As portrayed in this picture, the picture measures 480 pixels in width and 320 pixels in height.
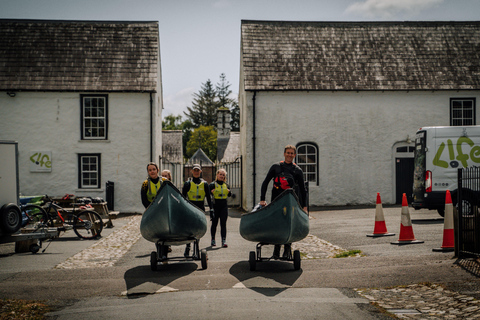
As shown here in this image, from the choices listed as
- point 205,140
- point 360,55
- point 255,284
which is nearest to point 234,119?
point 205,140

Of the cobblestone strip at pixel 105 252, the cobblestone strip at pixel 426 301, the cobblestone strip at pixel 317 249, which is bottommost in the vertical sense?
the cobblestone strip at pixel 105 252

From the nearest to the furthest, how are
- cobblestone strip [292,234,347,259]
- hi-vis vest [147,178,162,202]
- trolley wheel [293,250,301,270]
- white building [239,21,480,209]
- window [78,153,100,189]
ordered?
trolley wheel [293,250,301,270] < hi-vis vest [147,178,162,202] < cobblestone strip [292,234,347,259] < window [78,153,100,189] < white building [239,21,480,209]

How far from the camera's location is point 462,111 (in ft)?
79.4

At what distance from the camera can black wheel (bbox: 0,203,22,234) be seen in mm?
11133

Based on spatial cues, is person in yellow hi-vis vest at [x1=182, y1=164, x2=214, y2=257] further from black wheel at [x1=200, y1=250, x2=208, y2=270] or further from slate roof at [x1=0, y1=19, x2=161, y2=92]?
slate roof at [x1=0, y1=19, x2=161, y2=92]

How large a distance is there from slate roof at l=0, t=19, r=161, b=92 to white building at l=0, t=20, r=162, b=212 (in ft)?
0.15

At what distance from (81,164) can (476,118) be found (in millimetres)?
18454

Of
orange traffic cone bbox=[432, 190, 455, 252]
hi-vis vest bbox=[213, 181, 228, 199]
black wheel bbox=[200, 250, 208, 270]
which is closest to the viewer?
black wheel bbox=[200, 250, 208, 270]

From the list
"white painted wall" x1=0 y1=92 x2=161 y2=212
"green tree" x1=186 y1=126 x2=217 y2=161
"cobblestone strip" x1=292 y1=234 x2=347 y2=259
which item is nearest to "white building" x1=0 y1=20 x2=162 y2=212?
"white painted wall" x1=0 y1=92 x2=161 y2=212

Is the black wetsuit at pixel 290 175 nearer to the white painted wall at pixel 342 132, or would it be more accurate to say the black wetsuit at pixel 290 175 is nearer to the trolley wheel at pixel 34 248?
the trolley wheel at pixel 34 248

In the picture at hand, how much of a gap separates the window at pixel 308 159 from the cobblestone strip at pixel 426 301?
54.6 feet

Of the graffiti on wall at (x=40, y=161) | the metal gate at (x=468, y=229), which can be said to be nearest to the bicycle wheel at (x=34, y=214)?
the graffiti on wall at (x=40, y=161)

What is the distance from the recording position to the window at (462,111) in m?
24.1

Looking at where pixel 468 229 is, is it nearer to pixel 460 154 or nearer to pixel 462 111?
pixel 460 154
